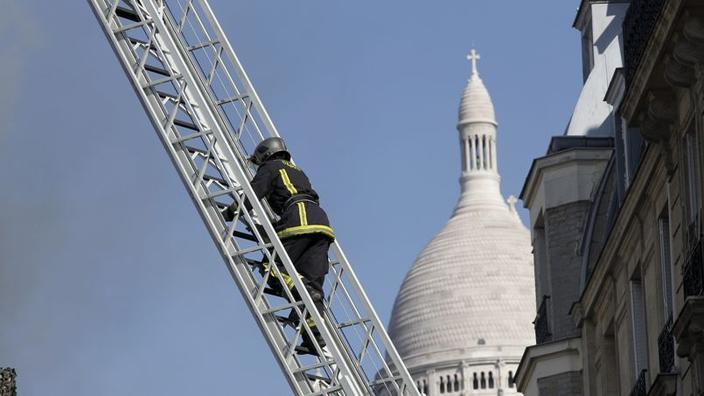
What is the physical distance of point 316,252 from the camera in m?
29.4

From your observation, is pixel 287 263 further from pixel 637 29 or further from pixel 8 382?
pixel 637 29

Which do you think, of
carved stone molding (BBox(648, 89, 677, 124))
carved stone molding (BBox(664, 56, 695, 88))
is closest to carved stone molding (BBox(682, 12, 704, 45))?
carved stone molding (BBox(664, 56, 695, 88))

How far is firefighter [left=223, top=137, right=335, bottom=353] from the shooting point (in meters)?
29.3

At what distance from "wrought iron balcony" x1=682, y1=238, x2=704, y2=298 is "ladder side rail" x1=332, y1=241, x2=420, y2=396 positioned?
2.93 metres

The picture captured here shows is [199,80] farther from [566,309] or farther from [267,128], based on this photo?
[566,309]

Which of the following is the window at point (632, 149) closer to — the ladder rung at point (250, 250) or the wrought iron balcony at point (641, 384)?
the wrought iron balcony at point (641, 384)

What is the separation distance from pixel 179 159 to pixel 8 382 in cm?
323

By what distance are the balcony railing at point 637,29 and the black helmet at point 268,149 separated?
13.4ft

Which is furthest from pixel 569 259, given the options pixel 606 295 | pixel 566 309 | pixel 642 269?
pixel 642 269

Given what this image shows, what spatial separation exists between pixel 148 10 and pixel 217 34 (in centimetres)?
92

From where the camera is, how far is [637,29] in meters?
33.4

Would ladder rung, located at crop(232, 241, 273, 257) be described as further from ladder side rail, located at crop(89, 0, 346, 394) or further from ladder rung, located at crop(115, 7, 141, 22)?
ladder rung, located at crop(115, 7, 141, 22)

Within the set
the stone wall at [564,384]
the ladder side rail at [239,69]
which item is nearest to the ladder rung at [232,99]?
the ladder side rail at [239,69]

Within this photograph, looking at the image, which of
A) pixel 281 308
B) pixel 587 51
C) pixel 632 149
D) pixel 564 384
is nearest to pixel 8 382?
pixel 281 308
